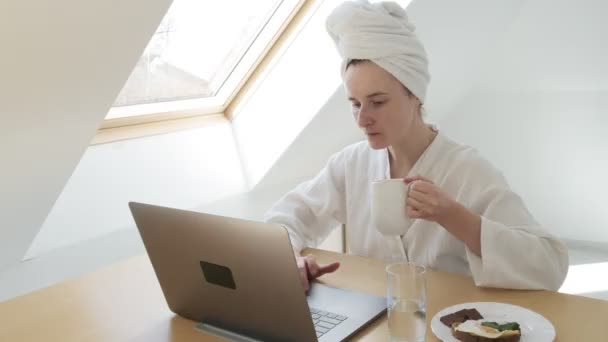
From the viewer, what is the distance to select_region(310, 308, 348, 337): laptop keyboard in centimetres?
118

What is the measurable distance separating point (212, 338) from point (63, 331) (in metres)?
0.33

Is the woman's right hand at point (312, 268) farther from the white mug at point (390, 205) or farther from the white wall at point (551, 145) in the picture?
the white wall at point (551, 145)

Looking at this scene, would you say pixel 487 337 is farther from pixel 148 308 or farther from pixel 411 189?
pixel 148 308

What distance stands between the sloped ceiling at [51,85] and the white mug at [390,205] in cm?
76

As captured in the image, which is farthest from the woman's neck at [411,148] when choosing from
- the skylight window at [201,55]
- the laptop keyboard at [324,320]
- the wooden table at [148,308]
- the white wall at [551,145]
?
the white wall at [551,145]

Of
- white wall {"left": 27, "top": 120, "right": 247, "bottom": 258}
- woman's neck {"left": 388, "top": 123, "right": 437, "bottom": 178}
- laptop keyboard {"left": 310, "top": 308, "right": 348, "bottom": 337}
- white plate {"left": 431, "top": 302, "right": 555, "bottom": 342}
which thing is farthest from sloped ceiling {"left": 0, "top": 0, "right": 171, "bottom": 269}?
white plate {"left": 431, "top": 302, "right": 555, "bottom": 342}

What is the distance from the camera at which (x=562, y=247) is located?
1.37 meters

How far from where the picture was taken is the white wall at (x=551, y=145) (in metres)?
3.36

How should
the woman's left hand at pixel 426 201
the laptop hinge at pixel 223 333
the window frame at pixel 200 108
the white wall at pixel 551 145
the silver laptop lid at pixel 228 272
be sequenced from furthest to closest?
the white wall at pixel 551 145 < the window frame at pixel 200 108 < the woman's left hand at pixel 426 201 < the laptop hinge at pixel 223 333 < the silver laptop lid at pixel 228 272

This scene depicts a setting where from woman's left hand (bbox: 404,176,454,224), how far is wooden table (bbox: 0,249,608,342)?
0.17 meters

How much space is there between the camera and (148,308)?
4.49 feet

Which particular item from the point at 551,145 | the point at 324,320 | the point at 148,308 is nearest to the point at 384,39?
the point at 324,320

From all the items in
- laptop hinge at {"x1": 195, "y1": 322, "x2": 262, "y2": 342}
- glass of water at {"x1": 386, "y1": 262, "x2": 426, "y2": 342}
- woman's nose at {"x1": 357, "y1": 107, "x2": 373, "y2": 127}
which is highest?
woman's nose at {"x1": 357, "y1": 107, "x2": 373, "y2": 127}

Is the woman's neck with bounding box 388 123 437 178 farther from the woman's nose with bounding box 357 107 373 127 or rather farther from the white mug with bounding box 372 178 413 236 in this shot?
the white mug with bounding box 372 178 413 236
